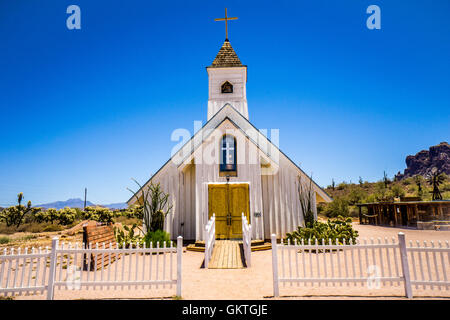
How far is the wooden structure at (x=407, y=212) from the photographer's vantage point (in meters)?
18.6

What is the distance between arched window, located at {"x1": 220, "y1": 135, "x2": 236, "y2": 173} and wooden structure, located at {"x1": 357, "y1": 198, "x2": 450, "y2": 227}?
15.1 metres

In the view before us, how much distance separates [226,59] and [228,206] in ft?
39.5

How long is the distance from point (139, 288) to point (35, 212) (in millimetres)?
30031

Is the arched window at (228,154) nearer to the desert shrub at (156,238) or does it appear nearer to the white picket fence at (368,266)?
→ the desert shrub at (156,238)

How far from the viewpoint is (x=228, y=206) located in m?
11.8

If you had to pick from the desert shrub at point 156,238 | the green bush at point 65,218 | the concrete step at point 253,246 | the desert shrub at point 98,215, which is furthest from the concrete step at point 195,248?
the green bush at point 65,218

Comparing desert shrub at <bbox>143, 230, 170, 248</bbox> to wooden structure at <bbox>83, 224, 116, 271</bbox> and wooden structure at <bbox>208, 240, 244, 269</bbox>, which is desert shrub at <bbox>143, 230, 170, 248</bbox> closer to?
wooden structure at <bbox>83, 224, 116, 271</bbox>

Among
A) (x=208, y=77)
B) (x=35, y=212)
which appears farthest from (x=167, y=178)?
(x=35, y=212)

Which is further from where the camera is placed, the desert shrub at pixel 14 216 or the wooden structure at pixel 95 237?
the desert shrub at pixel 14 216

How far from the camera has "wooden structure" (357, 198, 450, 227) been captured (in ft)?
61.0

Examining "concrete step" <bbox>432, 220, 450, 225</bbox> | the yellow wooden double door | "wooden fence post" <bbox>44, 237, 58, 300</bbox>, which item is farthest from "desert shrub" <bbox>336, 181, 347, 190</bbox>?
"wooden fence post" <bbox>44, 237, 58, 300</bbox>

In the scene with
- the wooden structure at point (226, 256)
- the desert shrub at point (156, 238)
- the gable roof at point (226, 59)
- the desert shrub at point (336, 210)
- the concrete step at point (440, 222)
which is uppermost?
the gable roof at point (226, 59)

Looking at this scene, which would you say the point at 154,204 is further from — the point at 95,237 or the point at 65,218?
the point at 65,218
